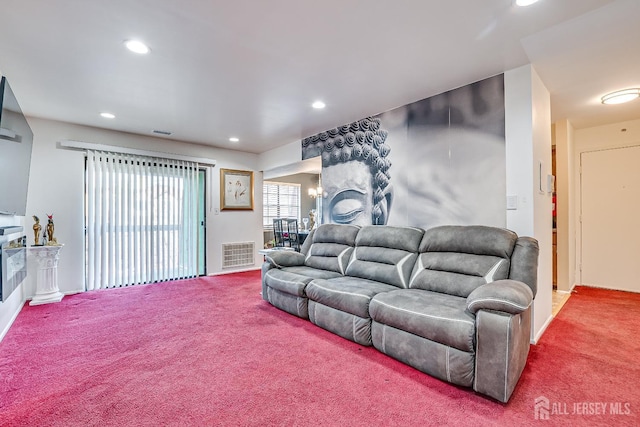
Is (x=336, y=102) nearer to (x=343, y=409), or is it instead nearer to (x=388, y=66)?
(x=388, y=66)

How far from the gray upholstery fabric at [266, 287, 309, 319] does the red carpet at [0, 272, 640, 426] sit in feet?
0.32

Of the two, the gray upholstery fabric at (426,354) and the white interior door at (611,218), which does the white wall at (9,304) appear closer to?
the gray upholstery fabric at (426,354)

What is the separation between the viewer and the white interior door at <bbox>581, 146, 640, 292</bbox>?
4.10 metres

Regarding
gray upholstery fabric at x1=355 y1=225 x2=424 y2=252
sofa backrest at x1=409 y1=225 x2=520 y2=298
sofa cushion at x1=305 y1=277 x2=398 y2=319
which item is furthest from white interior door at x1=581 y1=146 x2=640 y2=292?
sofa cushion at x1=305 y1=277 x2=398 y2=319

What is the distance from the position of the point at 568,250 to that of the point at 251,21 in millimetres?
4860

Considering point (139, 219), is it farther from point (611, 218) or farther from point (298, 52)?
point (611, 218)

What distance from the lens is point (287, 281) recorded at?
3217 mm

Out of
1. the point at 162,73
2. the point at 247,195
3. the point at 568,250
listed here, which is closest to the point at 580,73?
the point at 568,250

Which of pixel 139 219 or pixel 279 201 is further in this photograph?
pixel 279 201

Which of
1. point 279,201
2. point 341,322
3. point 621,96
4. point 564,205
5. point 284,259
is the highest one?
point 621,96

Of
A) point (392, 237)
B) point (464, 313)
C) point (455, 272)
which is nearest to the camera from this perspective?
point (464, 313)

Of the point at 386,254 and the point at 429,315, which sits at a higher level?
the point at 386,254

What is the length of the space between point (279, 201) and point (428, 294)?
6719mm

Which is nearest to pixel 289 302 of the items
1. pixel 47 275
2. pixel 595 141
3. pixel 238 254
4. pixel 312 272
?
pixel 312 272
